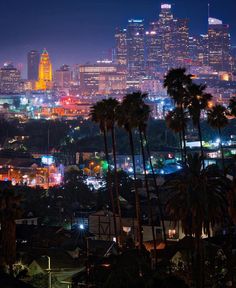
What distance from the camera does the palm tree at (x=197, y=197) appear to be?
24.2 meters

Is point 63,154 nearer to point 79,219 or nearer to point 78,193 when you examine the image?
point 78,193

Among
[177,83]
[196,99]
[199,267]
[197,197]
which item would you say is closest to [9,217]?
[199,267]

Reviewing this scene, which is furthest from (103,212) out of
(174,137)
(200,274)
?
(174,137)

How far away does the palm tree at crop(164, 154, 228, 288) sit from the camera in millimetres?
24172

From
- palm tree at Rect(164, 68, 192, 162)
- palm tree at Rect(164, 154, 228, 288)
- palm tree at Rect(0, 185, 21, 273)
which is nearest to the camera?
palm tree at Rect(164, 154, 228, 288)

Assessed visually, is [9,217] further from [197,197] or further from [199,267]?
[197,197]

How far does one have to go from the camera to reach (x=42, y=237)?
136ft

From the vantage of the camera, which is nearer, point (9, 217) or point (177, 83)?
point (9, 217)

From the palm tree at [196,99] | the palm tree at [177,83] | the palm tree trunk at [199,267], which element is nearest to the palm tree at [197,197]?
the palm tree trunk at [199,267]

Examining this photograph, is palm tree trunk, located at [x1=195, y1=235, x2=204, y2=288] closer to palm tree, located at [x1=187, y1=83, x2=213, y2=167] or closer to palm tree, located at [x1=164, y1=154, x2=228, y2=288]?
palm tree, located at [x1=164, y1=154, x2=228, y2=288]

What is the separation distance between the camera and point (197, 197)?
2423 centimetres

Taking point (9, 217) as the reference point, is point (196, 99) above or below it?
above

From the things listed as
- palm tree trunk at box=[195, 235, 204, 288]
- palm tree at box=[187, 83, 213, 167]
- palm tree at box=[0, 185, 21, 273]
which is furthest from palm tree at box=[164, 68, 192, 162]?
palm tree trunk at box=[195, 235, 204, 288]

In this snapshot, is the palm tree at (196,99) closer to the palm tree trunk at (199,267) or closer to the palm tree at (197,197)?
the palm tree trunk at (199,267)
